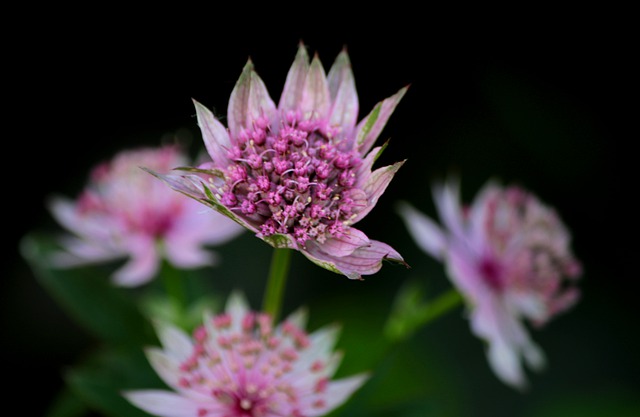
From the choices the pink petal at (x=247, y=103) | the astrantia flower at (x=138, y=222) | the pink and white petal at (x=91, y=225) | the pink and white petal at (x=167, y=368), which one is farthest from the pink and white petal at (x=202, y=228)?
the pink petal at (x=247, y=103)

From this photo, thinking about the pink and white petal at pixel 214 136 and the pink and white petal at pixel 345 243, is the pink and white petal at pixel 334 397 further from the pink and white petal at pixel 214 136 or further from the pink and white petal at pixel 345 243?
the pink and white petal at pixel 214 136

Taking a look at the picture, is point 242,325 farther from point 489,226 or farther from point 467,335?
point 467,335

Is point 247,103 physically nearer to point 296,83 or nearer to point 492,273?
point 296,83

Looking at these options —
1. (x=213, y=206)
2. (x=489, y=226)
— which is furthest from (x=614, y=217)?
(x=213, y=206)

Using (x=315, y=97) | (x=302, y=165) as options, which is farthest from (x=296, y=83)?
(x=302, y=165)

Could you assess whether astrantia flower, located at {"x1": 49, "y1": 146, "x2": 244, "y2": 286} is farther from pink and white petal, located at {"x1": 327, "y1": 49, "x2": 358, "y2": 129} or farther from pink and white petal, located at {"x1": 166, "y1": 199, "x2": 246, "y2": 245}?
pink and white petal, located at {"x1": 327, "y1": 49, "x2": 358, "y2": 129}

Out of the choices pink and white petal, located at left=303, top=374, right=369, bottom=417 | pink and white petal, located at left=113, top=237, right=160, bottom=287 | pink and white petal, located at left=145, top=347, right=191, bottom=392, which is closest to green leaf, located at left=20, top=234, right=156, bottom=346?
pink and white petal, located at left=113, top=237, right=160, bottom=287

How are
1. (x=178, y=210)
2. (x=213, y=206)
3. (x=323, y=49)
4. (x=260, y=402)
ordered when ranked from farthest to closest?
(x=323, y=49)
(x=178, y=210)
(x=260, y=402)
(x=213, y=206)
